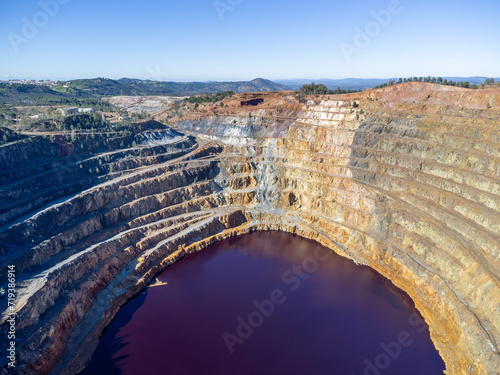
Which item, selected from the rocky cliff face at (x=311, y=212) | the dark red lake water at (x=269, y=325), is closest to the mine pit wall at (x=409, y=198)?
the rocky cliff face at (x=311, y=212)

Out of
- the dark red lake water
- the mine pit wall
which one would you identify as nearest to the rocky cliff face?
the mine pit wall

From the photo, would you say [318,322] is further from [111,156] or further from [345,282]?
[111,156]

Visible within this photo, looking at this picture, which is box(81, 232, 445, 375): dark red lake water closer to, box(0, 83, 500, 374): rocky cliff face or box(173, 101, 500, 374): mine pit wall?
box(0, 83, 500, 374): rocky cliff face

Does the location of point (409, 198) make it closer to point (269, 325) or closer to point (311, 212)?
point (311, 212)

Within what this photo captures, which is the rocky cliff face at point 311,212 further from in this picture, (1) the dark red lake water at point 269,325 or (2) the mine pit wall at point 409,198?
(1) the dark red lake water at point 269,325

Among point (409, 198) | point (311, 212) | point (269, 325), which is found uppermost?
point (409, 198)

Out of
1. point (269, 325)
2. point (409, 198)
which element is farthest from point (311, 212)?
point (269, 325)

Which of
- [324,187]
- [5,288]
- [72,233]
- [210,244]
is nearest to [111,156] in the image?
[72,233]
